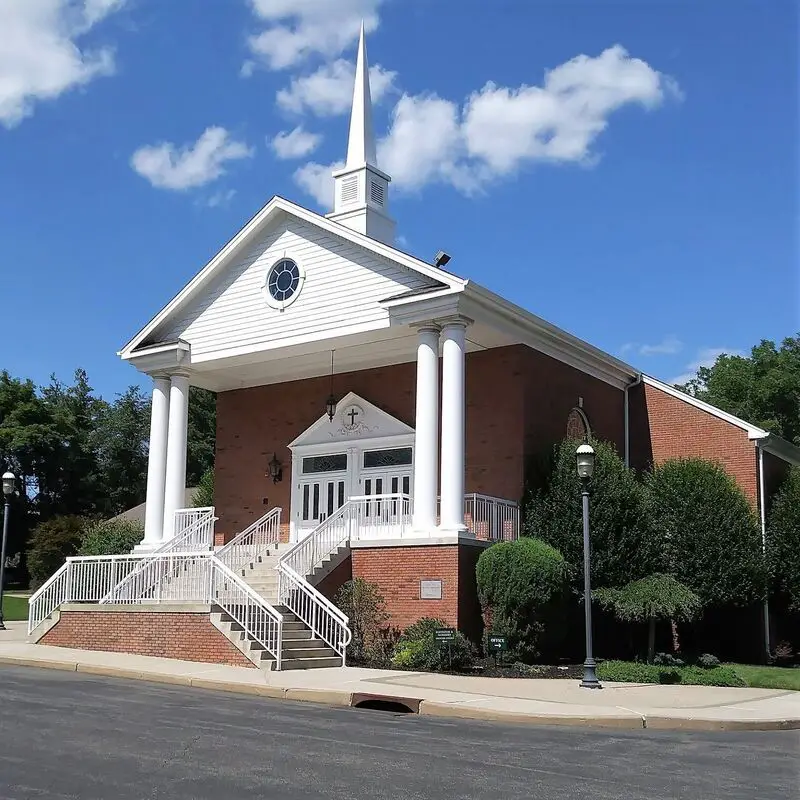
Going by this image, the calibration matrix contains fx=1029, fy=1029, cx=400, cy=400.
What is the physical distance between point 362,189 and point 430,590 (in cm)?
1215

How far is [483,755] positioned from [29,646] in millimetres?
13913

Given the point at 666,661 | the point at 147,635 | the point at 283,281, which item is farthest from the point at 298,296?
the point at 666,661

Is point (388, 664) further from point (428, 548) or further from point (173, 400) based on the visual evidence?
point (173, 400)

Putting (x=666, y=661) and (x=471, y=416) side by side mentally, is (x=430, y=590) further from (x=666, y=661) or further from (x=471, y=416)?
(x=471, y=416)

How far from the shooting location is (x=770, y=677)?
62.5 ft

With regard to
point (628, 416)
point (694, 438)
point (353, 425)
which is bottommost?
point (694, 438)

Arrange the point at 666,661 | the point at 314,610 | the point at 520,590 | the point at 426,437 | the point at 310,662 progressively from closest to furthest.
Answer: the point at 310,662 → the point at 520,590 → the point at 314,610 → the point at 666,661 → the point at 426,437

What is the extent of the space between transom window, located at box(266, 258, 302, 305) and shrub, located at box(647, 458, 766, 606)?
9.54 metres

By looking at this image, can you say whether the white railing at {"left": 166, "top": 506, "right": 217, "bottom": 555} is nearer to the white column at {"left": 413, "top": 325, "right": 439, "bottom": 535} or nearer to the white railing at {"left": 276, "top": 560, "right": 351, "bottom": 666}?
the white railing at {"left": 276, "top": 560, "right": 351, "bottom": 666}

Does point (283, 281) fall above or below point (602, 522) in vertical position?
above

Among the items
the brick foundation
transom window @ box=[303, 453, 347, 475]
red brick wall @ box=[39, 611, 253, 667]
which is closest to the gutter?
transom window @ box=[303, 453, 347, 475]

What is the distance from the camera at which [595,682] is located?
16031 millimetres

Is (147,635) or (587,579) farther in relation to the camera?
(147,635)

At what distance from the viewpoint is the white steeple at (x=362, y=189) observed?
27547 millimetres
